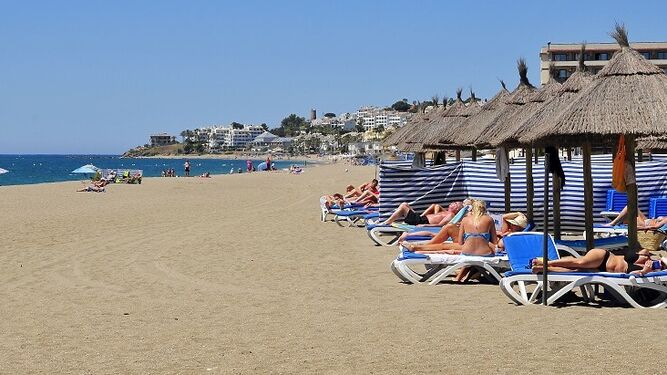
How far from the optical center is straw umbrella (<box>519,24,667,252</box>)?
27.3ft

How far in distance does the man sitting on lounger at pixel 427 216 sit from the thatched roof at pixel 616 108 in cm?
444

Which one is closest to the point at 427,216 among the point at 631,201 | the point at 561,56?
the point at 631,201

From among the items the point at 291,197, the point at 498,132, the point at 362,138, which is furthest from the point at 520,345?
the point at 362,138

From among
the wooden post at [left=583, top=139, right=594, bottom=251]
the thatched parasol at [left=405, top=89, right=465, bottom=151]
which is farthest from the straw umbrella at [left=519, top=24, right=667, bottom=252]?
the thatched parasol at [left=405, top=89, right=465, bottom=151]

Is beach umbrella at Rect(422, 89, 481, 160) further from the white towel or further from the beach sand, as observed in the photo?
the beach sand

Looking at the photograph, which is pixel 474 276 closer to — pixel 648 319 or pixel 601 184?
pixel 648 319

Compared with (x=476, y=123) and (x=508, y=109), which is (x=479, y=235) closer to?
(x=508, y=109)

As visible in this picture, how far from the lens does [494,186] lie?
51.3 feet

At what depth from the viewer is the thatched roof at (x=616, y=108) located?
8305mm

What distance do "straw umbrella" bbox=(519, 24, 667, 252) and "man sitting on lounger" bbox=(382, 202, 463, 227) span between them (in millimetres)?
4418

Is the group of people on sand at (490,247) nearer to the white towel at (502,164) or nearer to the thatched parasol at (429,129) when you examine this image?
the white towel at (502,164)

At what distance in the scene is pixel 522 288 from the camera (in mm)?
8148

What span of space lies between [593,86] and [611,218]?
552 cm

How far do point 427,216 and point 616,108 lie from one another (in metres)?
5.63
